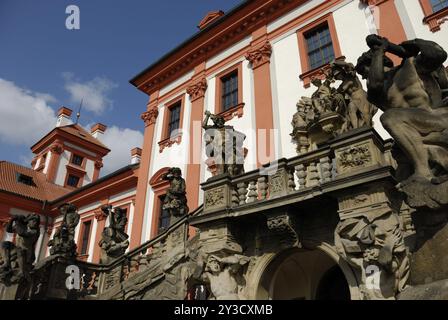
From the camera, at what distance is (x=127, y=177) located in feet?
63.1

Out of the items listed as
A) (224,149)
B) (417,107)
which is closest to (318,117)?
(224,149)

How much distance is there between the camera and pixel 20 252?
8.77m

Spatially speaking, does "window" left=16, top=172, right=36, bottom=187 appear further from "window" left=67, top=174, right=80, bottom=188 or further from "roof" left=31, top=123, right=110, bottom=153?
"roof" left=31, top=123, right=110, bottom=153

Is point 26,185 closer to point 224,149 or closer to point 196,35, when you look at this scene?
point 196,35

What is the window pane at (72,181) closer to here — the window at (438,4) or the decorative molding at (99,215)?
the decorative molding at (99,215)

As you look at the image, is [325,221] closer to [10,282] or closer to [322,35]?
[10,282]

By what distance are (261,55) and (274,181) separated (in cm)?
812

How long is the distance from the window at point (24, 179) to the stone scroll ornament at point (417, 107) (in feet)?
104

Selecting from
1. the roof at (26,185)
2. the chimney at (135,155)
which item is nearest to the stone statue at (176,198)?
the roof at (26,185)

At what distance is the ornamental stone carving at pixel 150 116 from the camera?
Answer: 17.5m

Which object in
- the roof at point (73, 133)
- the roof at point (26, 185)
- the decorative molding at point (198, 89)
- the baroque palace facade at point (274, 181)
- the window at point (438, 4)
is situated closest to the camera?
the baroque palace facade at point (274, 181)

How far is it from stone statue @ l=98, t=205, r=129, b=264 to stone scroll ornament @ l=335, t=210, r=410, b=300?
775cm
